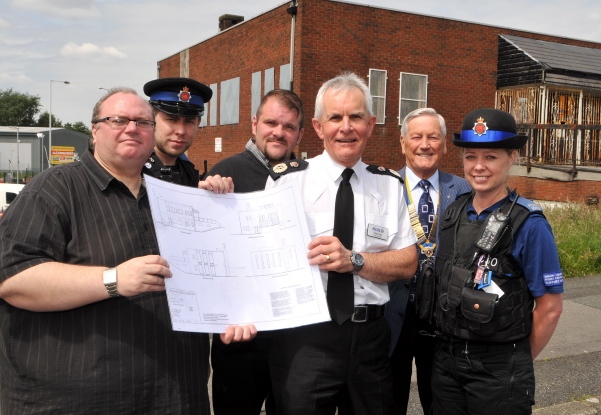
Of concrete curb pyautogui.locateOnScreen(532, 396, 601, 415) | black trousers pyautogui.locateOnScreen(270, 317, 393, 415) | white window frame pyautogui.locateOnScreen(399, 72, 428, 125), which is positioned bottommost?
concrete curb pyautogui.locateOnScreen(532, 396, 601, 415)

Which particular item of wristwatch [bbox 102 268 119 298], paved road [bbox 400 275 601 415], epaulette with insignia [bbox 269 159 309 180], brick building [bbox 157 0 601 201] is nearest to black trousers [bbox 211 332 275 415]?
epaulette with insignia [bbox 269 159 309 180]

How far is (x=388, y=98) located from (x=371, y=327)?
17918 mm

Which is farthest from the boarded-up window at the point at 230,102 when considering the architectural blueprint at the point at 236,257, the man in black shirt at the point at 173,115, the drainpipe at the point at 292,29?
the architectural blueprint at the point at 236,257

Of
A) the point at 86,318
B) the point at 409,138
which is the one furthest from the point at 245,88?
the point at 86,318

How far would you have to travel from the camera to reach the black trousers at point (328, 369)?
8.41ft

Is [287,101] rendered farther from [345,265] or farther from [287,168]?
[345,265]

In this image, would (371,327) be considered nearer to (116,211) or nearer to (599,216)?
(116,211)

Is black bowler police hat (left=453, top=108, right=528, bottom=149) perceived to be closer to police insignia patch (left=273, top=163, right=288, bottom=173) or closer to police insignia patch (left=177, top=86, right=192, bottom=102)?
police insignia patch (left=273, top=163, right=288, bottom=173)

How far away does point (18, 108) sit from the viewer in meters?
93.4

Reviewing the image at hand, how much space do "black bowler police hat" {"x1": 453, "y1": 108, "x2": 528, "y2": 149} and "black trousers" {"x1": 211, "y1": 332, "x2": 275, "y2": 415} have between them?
147 cm

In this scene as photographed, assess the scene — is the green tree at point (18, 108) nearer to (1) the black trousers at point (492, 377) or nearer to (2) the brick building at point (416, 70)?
(2) the brick building at point (416, 70)

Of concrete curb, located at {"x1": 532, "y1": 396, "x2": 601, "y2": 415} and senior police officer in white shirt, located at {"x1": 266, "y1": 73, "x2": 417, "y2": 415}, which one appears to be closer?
senior police officer in white shirt, located at {"x1": 266, "y1": 73, "x2": 417, "y2": 415}

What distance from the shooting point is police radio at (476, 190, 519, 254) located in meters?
2.68

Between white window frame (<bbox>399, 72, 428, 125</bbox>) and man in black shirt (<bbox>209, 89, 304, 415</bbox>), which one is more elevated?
white window frame (<bbox>399, 72, 428, 125</bbox>)
